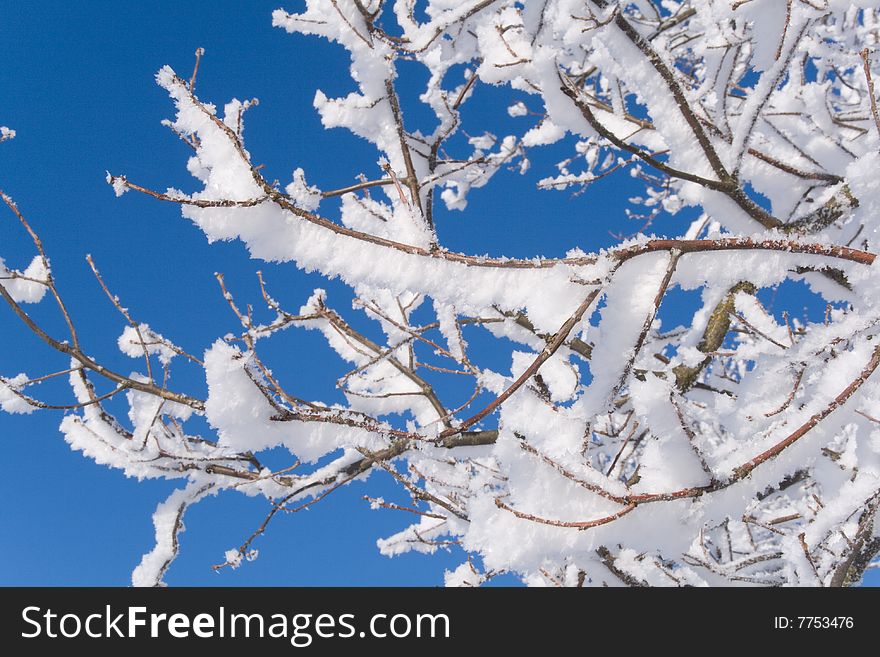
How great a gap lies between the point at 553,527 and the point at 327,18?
2264mm

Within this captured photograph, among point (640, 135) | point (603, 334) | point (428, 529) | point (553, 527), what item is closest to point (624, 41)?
point (603, 334)

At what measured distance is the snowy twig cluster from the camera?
1.04 metres

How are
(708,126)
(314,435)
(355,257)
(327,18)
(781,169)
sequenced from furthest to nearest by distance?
1. (327,18)
2. (781,169)
3. (708,126)
4. (314,435)
5. (355,257)

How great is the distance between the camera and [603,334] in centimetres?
110

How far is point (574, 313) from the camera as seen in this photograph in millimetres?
1042

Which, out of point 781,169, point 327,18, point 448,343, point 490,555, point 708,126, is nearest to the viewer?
point 490,555

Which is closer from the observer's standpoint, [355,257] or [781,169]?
[355,257]

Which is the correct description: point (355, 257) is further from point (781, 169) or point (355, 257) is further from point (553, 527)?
point (781, 169)

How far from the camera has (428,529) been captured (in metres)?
4.01

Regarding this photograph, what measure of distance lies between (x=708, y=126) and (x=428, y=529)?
3.24 metres

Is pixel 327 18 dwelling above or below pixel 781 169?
above

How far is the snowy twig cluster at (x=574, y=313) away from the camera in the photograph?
3.43 feet

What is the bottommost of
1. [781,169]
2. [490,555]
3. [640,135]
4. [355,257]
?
[490,555]

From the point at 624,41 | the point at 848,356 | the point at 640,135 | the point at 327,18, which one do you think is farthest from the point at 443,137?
the point at 848,356
